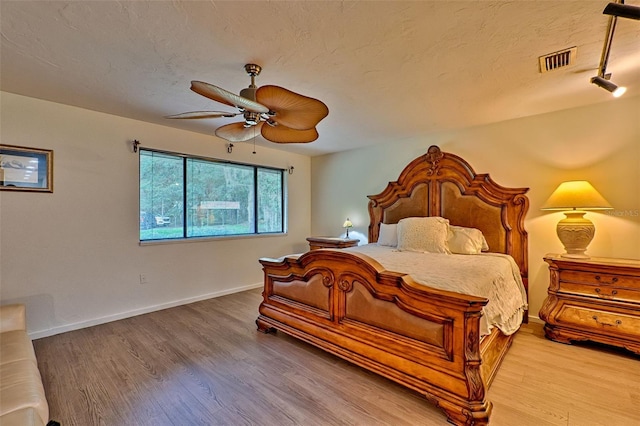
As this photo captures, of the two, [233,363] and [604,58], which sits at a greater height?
[604,58]

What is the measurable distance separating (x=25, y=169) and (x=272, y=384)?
3.22 m

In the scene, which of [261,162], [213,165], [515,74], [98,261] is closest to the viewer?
[515,74]

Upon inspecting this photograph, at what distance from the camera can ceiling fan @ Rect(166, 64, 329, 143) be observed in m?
1.77

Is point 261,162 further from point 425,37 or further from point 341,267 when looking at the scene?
point 425,37

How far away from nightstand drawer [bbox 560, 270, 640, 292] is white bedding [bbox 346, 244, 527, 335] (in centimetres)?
44

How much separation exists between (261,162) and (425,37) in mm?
3506

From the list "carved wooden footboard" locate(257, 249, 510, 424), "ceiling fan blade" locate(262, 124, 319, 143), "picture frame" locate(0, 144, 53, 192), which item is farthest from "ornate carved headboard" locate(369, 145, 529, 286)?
"picture frame" locate(0, 144, 53, 192)

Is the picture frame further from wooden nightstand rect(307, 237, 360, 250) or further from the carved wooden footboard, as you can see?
wooden nightstand rect(307, 237, 360, 250)

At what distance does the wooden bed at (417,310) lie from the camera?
5.75 feet

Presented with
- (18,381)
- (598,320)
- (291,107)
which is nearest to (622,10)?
(291,107)

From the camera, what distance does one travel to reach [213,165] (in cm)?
444

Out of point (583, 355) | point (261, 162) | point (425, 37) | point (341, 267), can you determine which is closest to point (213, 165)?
point (261, 162)

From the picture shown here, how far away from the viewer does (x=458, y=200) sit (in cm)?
378

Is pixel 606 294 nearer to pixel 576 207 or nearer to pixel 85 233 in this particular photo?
pixel 576 207
